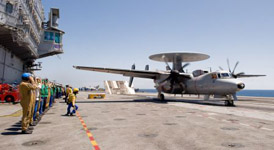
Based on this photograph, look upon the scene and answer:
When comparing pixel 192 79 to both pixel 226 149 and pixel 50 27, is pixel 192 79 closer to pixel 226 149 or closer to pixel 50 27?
pixel 226 149

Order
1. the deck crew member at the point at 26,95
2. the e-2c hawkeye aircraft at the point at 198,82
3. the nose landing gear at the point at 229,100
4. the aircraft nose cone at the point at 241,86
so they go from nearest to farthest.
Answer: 1. the deck crew member at the point at 26,95
2. the aircraft nose cone at the point at 241,86
3. the e-2c hawkeye aircraft at the point at 198,82
4. the nose landing gear at the point at 229,100

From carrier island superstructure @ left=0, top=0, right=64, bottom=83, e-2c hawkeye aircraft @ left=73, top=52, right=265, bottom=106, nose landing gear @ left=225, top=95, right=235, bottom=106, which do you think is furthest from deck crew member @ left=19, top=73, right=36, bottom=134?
carrier island superstructure @ left=0, top=0, right=64, bottom=83

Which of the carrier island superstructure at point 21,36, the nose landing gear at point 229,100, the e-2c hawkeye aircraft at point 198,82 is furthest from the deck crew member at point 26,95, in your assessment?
the carrier island superstructure at point 21,36

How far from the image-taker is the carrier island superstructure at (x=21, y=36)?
1030 inches

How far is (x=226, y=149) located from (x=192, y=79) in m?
19.8

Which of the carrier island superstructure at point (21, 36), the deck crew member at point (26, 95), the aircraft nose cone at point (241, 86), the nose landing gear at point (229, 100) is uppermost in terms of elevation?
the carrier island superstructure at point (21, 36)

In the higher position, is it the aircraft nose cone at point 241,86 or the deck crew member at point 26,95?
the aircraft nose cone at point 241,86

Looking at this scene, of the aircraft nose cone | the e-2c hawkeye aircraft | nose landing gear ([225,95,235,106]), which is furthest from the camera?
nose landing gear ([225,95,235,106])

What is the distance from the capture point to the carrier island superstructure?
2617 cm

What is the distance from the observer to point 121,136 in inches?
266

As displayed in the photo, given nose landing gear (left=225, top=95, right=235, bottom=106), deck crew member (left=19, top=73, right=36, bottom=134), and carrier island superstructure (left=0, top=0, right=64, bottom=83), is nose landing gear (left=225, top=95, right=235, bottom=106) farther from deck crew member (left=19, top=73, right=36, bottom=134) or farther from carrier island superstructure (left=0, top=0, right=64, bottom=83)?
carrier island superstructure (left=0, top=0, right=64, bottom=83)

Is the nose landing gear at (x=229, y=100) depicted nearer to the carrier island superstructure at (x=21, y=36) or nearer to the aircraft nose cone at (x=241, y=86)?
the aircraft nose cone at (x=241, y=86)

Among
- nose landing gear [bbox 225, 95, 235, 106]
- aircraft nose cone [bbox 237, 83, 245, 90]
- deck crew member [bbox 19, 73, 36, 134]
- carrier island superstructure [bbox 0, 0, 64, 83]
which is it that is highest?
carrier island superstructure [bbox 0, 0, 64, 83]

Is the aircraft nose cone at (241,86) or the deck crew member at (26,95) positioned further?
the aircraft nose cone at (241,86)
